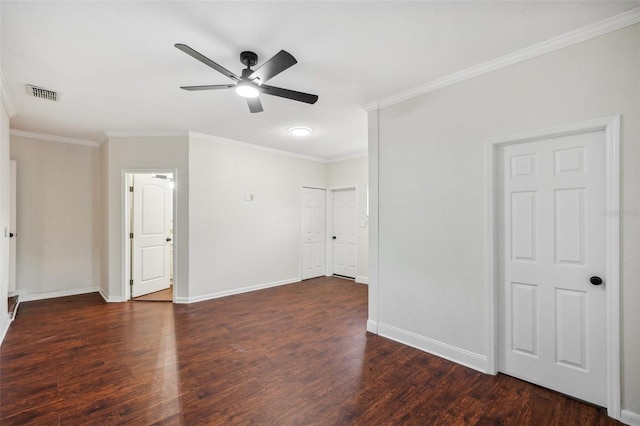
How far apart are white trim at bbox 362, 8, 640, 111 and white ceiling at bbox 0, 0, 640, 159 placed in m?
0.06

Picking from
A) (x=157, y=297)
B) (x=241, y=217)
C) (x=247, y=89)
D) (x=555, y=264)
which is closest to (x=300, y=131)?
(x=241, y=217)

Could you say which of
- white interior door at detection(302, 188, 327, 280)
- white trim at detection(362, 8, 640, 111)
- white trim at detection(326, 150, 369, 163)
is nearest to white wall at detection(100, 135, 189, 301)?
white interior door at detection(302, 188, 327, 280)

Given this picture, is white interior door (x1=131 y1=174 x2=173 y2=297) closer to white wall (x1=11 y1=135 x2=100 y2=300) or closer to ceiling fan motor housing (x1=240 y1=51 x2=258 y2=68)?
white wall (x1=11 y1=135 x2=100 y2=300)

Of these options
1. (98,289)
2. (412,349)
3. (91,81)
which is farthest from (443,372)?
(98,289)

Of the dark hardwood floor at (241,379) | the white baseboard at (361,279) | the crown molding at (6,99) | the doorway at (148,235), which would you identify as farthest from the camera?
the white baseboard at (361,279)

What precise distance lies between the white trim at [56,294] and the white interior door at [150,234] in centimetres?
100

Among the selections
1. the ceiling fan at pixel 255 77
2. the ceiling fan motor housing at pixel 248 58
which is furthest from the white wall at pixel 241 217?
the ceiling fan motor housing at pixel 248 58

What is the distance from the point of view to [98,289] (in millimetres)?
5199

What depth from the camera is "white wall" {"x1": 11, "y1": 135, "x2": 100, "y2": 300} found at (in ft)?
15.1

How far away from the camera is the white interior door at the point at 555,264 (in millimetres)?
2096

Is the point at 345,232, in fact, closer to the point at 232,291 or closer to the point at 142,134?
the point at 232,291

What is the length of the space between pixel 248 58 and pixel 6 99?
2.91 metres

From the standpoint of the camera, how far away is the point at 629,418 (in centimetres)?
190

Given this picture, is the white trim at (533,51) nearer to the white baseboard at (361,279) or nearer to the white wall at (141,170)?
the white wall at (141,170)
